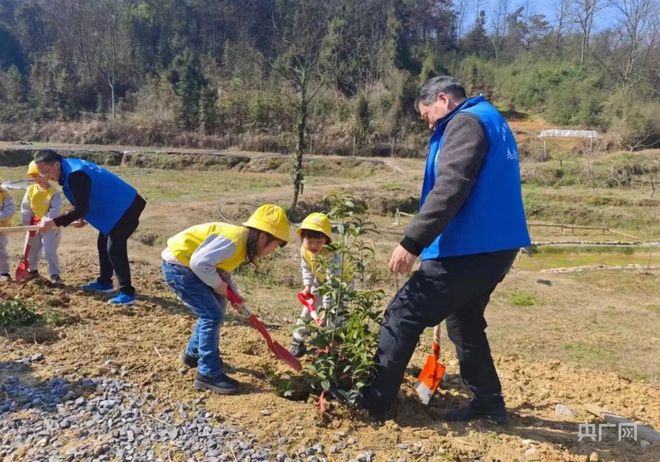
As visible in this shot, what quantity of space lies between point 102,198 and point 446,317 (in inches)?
149

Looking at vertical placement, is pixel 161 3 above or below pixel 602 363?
above

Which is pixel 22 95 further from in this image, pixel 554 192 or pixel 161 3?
pixel 554 192

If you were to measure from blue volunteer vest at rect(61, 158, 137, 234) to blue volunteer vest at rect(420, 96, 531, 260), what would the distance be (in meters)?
3.63

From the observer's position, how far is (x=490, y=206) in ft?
10.1

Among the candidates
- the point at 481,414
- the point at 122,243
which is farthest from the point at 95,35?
the point at 481,414

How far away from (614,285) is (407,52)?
36948mm

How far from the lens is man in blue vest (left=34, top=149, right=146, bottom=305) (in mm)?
5379

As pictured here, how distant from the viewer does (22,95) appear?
40031mm

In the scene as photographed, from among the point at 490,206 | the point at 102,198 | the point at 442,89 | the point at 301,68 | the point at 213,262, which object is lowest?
the point at 213,262

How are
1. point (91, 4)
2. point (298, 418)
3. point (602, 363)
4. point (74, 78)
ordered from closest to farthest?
point (298, 418) → point (602, 363) → point (74, 78) → point (91, 4)

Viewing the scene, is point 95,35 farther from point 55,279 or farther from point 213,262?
point 213,262

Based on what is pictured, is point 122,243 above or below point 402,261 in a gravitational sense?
below

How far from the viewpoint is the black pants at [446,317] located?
313 centimetres

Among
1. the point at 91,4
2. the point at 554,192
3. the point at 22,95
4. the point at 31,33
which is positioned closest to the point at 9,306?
the point at 554,192
